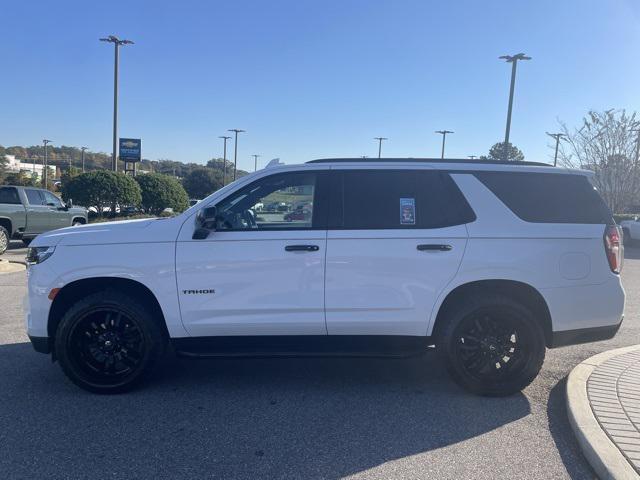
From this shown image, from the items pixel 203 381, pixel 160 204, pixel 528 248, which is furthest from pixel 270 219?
pixel 160 204

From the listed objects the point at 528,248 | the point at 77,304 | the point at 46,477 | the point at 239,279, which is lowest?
the point at 46,477

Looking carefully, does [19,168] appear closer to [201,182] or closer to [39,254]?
[201,182]

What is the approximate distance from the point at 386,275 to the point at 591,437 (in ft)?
5.97

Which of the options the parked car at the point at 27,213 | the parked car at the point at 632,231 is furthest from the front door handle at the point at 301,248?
the parked car at the point at 632,231

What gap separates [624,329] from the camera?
22.4 ft

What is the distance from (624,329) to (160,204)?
2158 cm

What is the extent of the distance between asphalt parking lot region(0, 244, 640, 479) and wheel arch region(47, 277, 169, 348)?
630 millimetres

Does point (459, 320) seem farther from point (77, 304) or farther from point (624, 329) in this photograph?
point (624, 329)

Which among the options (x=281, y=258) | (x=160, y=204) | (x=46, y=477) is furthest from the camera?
(x=160, y=204)

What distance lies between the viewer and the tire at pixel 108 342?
13.9ft

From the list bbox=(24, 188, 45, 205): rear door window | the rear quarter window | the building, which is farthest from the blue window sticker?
the building

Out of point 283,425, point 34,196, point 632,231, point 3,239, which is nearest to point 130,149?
point 34,196

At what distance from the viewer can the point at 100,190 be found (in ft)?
69.4

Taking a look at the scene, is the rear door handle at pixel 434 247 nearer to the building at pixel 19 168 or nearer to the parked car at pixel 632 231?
the parked car at pixel 632 231
